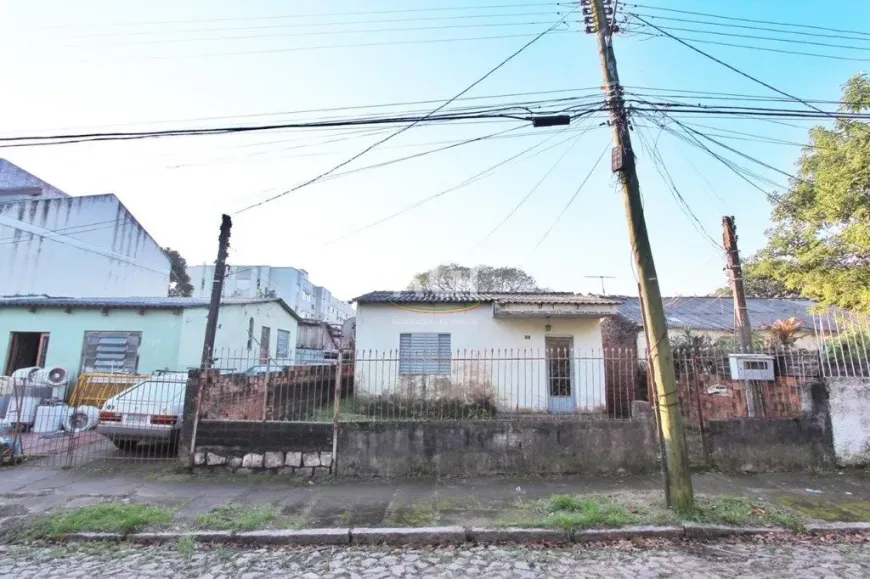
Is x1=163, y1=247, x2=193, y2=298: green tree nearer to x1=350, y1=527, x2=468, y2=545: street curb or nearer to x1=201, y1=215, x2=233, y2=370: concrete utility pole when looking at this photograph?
x1=201, y1=215, x2=233, y2=370: concrete utility pole

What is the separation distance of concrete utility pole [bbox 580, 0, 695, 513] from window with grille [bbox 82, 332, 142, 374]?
45.9 feet

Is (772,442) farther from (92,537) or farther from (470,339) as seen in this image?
(92,537)

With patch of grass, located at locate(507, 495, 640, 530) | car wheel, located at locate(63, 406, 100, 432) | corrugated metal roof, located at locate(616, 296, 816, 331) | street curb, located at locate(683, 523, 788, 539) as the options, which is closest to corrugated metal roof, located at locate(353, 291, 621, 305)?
corrugated metal roof, located at locate(616, 296, 816, 331)

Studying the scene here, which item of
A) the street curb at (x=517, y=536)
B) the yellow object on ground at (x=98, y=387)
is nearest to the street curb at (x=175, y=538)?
the street curb at (x=517, y=536)

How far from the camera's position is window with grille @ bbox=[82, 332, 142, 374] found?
13.0 metres

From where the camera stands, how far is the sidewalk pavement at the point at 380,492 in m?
5.20

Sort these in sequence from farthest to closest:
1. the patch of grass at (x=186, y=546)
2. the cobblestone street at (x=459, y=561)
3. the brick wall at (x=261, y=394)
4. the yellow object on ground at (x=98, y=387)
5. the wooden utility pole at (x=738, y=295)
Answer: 1. the yellow object on ground at (x=98, y=387)
2. the wooden utility pole at (x=738, y=295)
3. the brick wall at (x=261, y=394)
4. the patch of grass at (x=186, y=546)
5. the cobblestone street at (x=459, y=561)

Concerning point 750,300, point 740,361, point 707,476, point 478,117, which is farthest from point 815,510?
point 750,300

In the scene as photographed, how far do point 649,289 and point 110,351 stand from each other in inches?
586

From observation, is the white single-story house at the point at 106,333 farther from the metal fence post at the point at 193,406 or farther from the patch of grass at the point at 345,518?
the patch of grass at the point at 345,518

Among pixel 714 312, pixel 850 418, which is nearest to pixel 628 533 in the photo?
pixel 850 418

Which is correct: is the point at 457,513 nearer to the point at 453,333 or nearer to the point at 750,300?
the point at 453,333

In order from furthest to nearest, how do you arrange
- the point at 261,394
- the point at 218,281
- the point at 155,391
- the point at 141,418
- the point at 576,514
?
the point at 218,281
the point at 261,394
the point at 155,391
the point at 141,418
the point at 576,514

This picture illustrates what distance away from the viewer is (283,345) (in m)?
18.8
